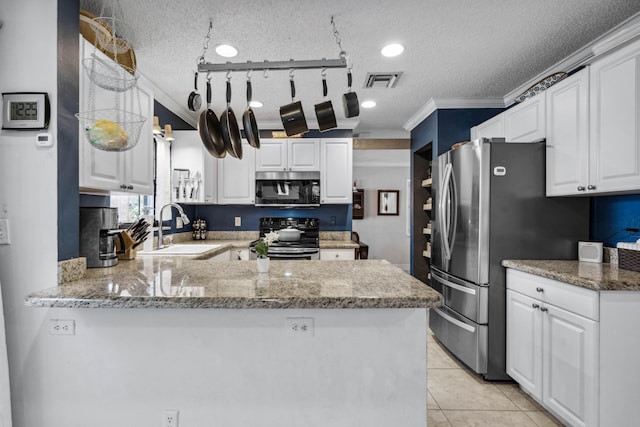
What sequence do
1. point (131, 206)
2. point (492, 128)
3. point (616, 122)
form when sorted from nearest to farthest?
point (616, 122), point (131, 206), point (492, 128)

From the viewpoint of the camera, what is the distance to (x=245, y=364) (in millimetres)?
1392

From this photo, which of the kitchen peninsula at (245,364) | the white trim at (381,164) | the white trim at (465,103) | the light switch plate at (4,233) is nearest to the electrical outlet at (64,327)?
the kitchen peninsula at (245,364)

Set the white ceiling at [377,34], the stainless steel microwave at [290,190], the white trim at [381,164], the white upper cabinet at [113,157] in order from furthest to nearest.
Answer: the white trim at [381,164] → the stainless steel microwave at [290,190] → the white ceiling at [377,34] → the white upper cabinet at [113,157]

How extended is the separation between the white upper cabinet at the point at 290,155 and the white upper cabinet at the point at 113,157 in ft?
6.69

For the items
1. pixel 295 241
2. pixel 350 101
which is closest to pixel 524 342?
pixel 350 101

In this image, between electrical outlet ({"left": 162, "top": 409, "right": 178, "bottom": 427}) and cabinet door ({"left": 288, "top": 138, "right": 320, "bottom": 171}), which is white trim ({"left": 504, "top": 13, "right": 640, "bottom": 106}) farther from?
electrical outlet ({"left": 162, "top": 409, "right": 178, "bottom": 427})

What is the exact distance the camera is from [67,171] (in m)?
1.49

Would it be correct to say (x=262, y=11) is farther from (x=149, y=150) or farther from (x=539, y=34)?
(x=539, y=34)

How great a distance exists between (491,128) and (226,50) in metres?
2.52

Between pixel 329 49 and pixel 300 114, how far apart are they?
1.09m

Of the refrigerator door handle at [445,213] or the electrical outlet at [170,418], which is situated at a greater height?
the refrigerator door handle at [445,213]

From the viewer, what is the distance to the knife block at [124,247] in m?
2.17

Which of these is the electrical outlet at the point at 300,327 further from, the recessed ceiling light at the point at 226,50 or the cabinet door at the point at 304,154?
the cabinet door at the point at 304,154

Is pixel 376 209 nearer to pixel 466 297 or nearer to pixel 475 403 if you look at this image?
pixel 466 297
